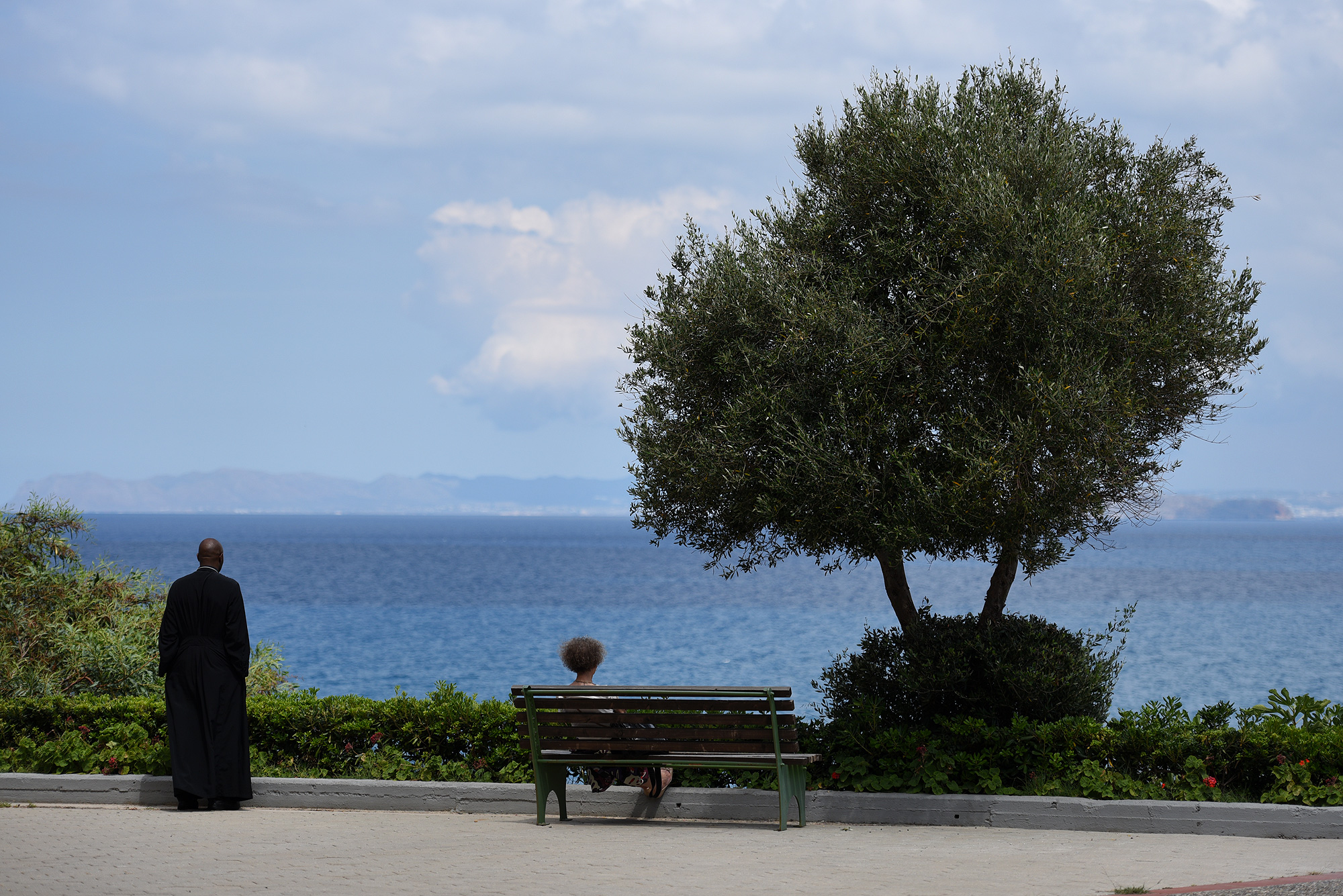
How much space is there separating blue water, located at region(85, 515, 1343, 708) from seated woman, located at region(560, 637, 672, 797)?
30.9 ft

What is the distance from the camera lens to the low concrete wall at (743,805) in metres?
7.50

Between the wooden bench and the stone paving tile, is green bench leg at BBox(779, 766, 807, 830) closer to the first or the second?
the wooden bench

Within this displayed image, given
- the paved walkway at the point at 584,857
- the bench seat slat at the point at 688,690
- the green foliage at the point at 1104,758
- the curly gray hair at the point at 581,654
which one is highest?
the curly gray hair at the point at 581,654

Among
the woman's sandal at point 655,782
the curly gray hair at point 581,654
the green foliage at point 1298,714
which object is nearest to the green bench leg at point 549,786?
the woman's sandal at point 655,782

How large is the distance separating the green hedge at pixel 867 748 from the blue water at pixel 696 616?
639 cm

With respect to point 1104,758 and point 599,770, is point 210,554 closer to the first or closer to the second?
point 599,770

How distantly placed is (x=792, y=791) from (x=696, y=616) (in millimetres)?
56557

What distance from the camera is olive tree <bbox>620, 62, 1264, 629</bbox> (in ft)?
26.5

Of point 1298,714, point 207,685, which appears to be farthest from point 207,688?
point 1298,714

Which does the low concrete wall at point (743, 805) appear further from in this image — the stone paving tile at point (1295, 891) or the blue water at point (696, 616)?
the blue water at point (696, 616)


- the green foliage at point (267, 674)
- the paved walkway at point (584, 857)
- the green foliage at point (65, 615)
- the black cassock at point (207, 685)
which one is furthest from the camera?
the green foliage at point (267, 674)

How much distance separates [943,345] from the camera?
326 inches

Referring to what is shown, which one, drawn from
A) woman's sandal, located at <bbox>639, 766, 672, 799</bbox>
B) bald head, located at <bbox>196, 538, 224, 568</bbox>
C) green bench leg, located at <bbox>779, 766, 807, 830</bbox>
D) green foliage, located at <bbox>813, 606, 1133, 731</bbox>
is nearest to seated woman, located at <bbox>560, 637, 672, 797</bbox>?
woman's sandal, located at <bbox>639, 766, 672, 799</bbox>

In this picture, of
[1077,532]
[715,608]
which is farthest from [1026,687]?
[715,608]
